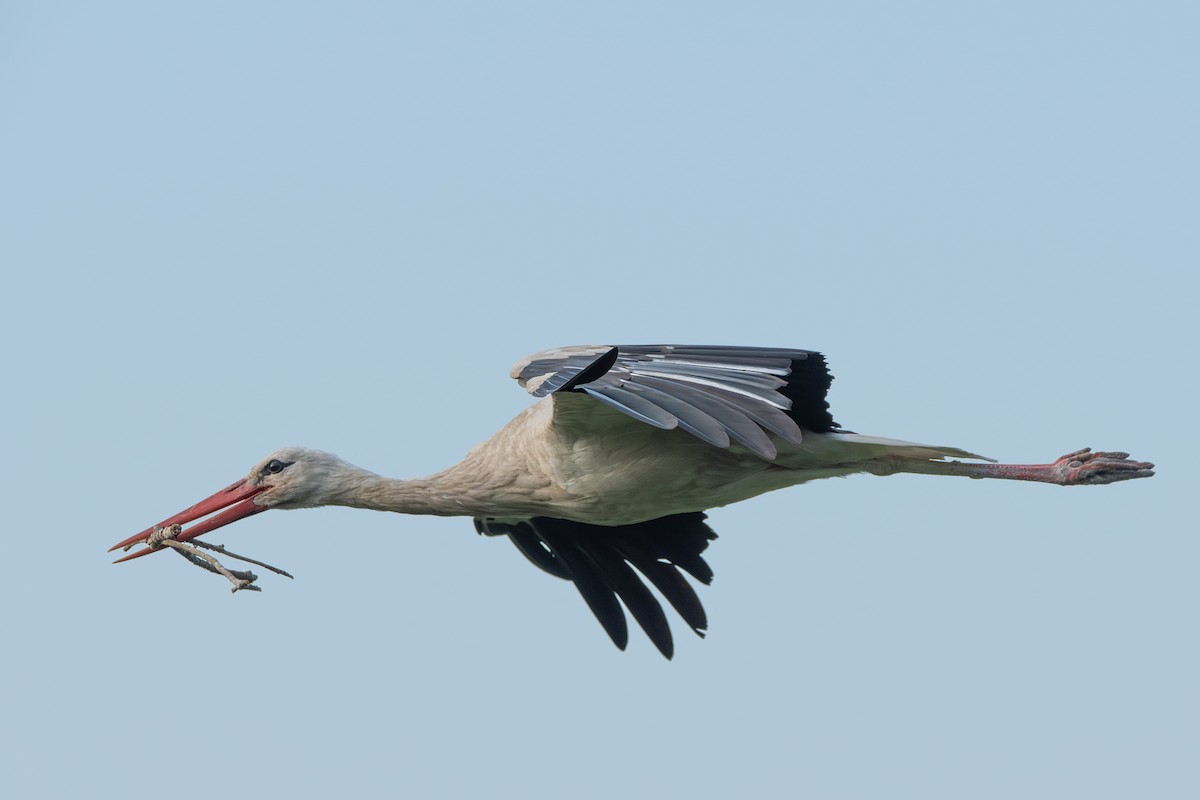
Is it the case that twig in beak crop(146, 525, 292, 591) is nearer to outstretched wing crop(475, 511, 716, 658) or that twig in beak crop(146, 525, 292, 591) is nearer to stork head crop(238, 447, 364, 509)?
stork head crop(238, 447, 364, 509)

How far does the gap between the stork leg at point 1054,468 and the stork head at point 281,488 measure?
2.72 meters

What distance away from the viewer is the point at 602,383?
22.7 feet

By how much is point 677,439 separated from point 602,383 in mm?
1133

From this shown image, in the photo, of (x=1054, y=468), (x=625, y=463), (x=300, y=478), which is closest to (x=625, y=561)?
(x=625, y=463)

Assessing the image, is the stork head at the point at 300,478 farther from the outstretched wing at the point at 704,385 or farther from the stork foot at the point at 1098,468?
the stork foot at the point at 1098,468

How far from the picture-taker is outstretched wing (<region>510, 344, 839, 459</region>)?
661cm

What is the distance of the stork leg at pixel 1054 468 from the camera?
8.39 meters

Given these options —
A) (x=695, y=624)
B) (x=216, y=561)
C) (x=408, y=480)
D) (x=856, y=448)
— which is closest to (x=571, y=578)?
(x=695, y=624)

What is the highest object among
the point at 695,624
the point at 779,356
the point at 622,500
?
the point at 779,356

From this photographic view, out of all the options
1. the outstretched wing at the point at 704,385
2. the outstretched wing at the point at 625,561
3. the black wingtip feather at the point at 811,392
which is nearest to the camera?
the outstretched wing at the point at 704,385

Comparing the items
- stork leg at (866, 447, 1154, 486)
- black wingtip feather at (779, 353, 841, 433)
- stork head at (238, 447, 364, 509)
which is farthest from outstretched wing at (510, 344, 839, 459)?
stork head at (238, 447, 364, 509)

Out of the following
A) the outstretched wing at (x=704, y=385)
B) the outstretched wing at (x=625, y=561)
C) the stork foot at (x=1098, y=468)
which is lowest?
the outstretched wing at (x=625, y=561)

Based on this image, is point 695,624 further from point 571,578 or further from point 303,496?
point 303,496

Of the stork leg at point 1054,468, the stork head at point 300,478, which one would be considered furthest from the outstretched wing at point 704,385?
the stork head at point 300,478
